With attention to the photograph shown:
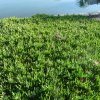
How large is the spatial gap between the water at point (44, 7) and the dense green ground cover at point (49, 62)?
16.2 metres

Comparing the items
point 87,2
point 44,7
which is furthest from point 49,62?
point 87,2

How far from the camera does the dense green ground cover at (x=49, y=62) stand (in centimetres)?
1063

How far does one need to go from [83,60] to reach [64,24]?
7.90 metres

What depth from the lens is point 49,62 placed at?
12.9m

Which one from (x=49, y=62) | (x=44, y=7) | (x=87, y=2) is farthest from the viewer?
(x=87, y=2)

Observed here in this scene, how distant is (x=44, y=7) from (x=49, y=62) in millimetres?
26349

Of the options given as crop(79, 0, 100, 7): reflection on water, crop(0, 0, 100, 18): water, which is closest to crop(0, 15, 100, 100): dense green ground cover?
crop(0, 0, 100, 18): water

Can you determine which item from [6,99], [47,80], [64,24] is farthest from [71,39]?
[6,99]

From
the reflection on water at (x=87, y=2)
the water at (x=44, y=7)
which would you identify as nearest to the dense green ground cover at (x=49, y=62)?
the water at (x=44, y=7)

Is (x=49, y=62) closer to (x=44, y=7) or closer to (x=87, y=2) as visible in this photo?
(x=44, y=7)

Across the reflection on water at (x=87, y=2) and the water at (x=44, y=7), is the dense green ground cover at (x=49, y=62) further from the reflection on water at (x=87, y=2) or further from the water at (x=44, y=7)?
the reflection on water at (x=87, y=2)

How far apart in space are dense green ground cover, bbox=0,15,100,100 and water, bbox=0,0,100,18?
16.2m

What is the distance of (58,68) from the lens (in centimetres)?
1236

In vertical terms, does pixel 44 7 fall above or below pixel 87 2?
below
